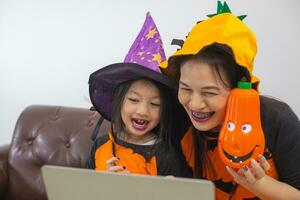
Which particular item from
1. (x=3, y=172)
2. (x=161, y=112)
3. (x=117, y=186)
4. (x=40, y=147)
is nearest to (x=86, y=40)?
(x=40, y=147)

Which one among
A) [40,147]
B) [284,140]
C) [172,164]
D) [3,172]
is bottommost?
[3,172]

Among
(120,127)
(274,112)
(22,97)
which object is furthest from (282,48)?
(22,97)

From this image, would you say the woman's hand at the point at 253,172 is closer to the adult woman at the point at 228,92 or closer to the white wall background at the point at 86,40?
the adult woman at the point at 228,92

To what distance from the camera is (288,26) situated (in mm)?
1354

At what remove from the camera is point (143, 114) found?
995mm

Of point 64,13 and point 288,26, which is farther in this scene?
point 64,13

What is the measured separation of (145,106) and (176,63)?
170 mm

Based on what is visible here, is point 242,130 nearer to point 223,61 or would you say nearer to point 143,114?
point 223,61

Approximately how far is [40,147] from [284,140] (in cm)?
105

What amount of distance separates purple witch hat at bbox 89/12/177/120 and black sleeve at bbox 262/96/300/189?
263mm

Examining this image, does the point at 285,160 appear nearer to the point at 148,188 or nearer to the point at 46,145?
the point at 148,188

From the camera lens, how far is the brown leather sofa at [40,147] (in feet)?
4.93

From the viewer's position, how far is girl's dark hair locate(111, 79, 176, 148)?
1.02 m

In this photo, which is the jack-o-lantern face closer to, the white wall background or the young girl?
the young girl
